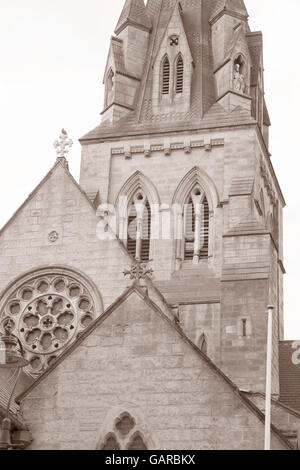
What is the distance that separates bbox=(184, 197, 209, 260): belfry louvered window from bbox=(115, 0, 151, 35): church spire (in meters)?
8.32

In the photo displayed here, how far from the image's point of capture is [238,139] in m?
37.2

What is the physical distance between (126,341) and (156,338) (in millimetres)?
594

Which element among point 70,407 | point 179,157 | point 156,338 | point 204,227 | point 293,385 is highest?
point 179,157

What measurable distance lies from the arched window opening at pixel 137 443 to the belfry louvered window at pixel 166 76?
2116 cm

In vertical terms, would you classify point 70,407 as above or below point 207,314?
below

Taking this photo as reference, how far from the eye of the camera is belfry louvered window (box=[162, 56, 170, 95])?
131 feet

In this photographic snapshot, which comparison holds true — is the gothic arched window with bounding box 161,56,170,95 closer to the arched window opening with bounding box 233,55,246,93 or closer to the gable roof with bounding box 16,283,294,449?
the arched window opening with bounding box 233,55,246,93

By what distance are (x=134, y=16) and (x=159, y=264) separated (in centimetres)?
1085

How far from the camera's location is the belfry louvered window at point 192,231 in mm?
36219

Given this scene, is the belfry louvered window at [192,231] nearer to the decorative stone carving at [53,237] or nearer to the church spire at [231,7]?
the decorative stone carving at [53,237]

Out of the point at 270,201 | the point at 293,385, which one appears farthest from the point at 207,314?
the point at 270,201

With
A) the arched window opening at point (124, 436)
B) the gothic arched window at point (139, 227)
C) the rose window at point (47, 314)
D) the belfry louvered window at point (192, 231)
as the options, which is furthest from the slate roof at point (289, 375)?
the arched window opening at point (124, 436)

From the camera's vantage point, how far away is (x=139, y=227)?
37031mm

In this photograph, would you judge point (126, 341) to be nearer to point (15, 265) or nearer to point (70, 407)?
point (70, 407)
